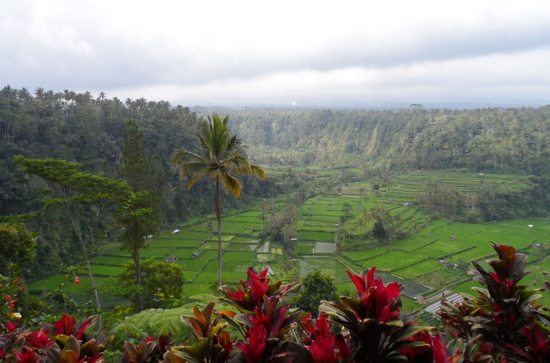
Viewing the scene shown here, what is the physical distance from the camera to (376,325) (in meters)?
1.88

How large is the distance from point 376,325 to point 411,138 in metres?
93.3

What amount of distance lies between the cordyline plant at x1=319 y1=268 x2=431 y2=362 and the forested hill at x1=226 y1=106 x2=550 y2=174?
225 feet

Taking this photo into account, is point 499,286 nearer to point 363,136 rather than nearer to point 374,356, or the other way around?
point 374,356

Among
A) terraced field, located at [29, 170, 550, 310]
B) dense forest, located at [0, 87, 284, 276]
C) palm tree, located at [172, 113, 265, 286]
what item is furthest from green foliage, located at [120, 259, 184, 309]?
palm tree, located at [172, 113, 265, 286]

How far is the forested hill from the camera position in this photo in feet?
208

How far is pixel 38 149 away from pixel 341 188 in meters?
43.7

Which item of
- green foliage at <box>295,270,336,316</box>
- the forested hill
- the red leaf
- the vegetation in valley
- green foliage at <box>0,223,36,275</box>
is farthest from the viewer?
the forested hill

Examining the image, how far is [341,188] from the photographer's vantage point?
2494 inches

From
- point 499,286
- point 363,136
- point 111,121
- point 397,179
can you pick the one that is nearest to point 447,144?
point 397,179

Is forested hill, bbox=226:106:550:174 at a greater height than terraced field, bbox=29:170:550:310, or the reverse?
forested hill, bbox=226:106:550:174

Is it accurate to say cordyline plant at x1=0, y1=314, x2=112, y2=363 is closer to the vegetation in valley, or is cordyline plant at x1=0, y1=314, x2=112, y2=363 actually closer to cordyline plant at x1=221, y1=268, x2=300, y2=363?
the vegetation in valley

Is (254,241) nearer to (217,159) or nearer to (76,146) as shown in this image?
(76,146)

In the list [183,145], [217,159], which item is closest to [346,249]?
[183,145]

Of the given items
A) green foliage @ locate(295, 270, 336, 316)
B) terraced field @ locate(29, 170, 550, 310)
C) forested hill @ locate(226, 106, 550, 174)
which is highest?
forested hill @ locate(226, 106, 550, 174)
